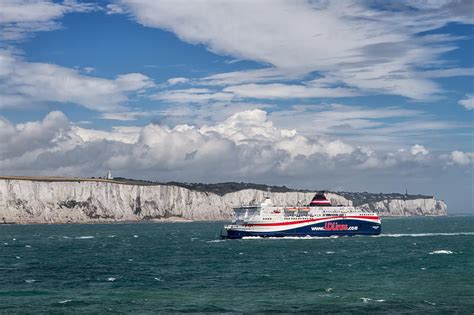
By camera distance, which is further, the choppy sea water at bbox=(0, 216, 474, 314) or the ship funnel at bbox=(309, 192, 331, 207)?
the ship funnel at bbox=(309, 192, 331, 207)

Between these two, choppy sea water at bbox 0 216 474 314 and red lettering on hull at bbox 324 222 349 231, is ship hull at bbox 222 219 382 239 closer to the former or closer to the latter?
red lettering on hull at bbox 324 222 349 231

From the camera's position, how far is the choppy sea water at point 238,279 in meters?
55.2

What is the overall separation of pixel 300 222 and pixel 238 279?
75129 mm

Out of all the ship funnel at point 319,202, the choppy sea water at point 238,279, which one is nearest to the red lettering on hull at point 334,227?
the ship funnel at point 319,202

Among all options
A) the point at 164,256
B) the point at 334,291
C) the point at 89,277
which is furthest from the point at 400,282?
the point at 164,256

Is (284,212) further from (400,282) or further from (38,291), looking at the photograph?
(38,291)

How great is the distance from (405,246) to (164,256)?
164 ft

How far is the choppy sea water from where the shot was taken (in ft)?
181

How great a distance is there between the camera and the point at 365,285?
221 ft

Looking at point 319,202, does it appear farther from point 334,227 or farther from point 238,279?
point 238,279

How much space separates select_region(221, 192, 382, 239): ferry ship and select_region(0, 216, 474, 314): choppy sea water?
24.4 meters

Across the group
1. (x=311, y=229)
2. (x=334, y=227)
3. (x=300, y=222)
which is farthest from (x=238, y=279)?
(x=334, y=227)

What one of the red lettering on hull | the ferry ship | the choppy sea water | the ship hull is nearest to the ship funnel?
the ferry ship

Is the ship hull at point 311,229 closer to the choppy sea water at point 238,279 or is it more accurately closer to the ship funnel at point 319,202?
the ship funnel at point 319,202
